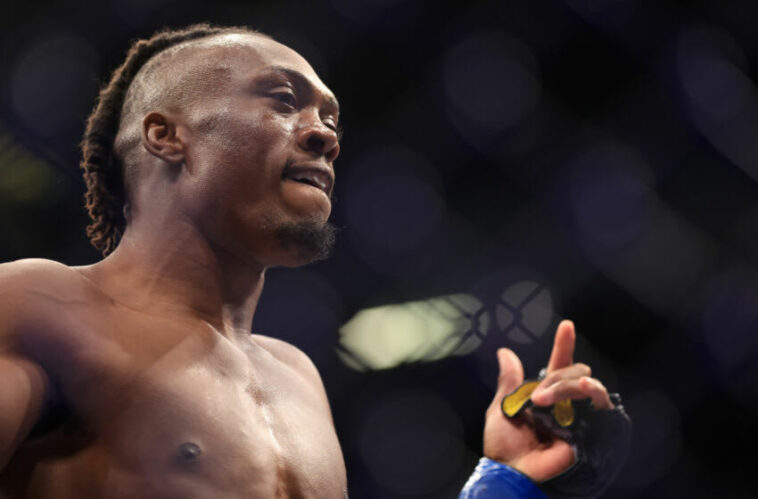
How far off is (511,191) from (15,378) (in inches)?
89.3

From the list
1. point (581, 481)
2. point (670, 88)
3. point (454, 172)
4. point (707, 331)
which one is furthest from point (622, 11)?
point (581, 481)

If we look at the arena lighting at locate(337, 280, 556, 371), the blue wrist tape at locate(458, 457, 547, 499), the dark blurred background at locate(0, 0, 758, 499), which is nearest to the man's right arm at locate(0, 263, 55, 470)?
the blue wrist tape at locate(458, 457, 547, 499)

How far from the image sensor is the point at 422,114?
2.55m

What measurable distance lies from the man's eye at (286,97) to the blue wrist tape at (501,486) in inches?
25.3

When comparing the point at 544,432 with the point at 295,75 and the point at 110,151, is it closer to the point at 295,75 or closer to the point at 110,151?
the point at 295,75

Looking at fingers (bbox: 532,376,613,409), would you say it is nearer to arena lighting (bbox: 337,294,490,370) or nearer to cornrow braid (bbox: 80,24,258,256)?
cornrow braid (bbox: 80,24,258,256)

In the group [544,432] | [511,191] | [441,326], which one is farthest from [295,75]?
[441,326]

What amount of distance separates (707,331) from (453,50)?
54.7 inches

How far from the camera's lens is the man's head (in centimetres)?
107

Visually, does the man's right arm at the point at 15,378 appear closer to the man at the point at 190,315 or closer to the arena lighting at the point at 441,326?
the man at the point at 190,315

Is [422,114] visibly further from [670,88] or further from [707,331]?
[707,331]

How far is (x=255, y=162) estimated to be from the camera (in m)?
1.07

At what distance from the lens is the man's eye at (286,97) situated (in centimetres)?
113

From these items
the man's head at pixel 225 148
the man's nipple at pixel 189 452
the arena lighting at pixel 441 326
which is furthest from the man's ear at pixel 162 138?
the arena lighting at pixel 441 326
